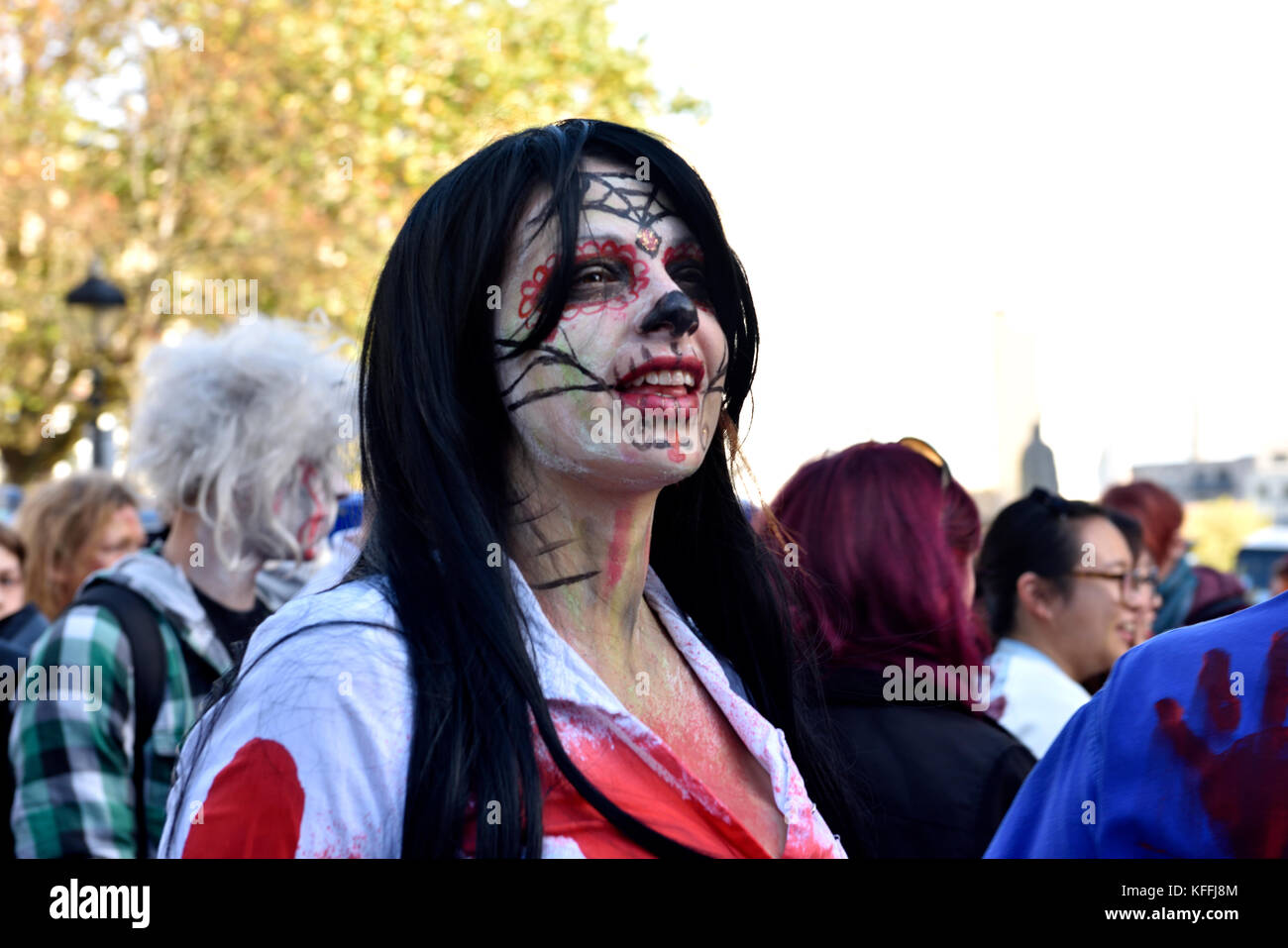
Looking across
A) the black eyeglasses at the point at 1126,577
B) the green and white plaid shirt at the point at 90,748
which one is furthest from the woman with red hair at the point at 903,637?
the green and white plaid shirt at the point at 90,748

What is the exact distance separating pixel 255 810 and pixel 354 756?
0.34 ft

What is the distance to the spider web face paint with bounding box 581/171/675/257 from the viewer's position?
1.66 meters

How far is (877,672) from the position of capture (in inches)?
101

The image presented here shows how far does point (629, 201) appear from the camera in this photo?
66.2 inches

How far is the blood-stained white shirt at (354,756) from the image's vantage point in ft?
4.34

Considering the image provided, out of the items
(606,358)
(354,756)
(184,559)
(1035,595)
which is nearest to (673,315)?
(606,358)

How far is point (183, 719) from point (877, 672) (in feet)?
4.75

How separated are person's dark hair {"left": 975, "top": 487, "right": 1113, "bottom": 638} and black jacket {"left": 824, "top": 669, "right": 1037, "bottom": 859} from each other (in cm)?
120

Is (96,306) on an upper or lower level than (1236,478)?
upper

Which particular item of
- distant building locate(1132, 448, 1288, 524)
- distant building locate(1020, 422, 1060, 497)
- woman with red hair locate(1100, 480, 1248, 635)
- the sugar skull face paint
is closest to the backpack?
the sugar skull face paint

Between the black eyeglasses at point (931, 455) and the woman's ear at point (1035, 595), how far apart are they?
835mm

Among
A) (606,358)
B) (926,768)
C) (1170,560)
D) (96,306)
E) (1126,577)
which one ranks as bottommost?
(1170,560)

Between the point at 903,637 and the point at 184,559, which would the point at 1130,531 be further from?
the point at 184,559
